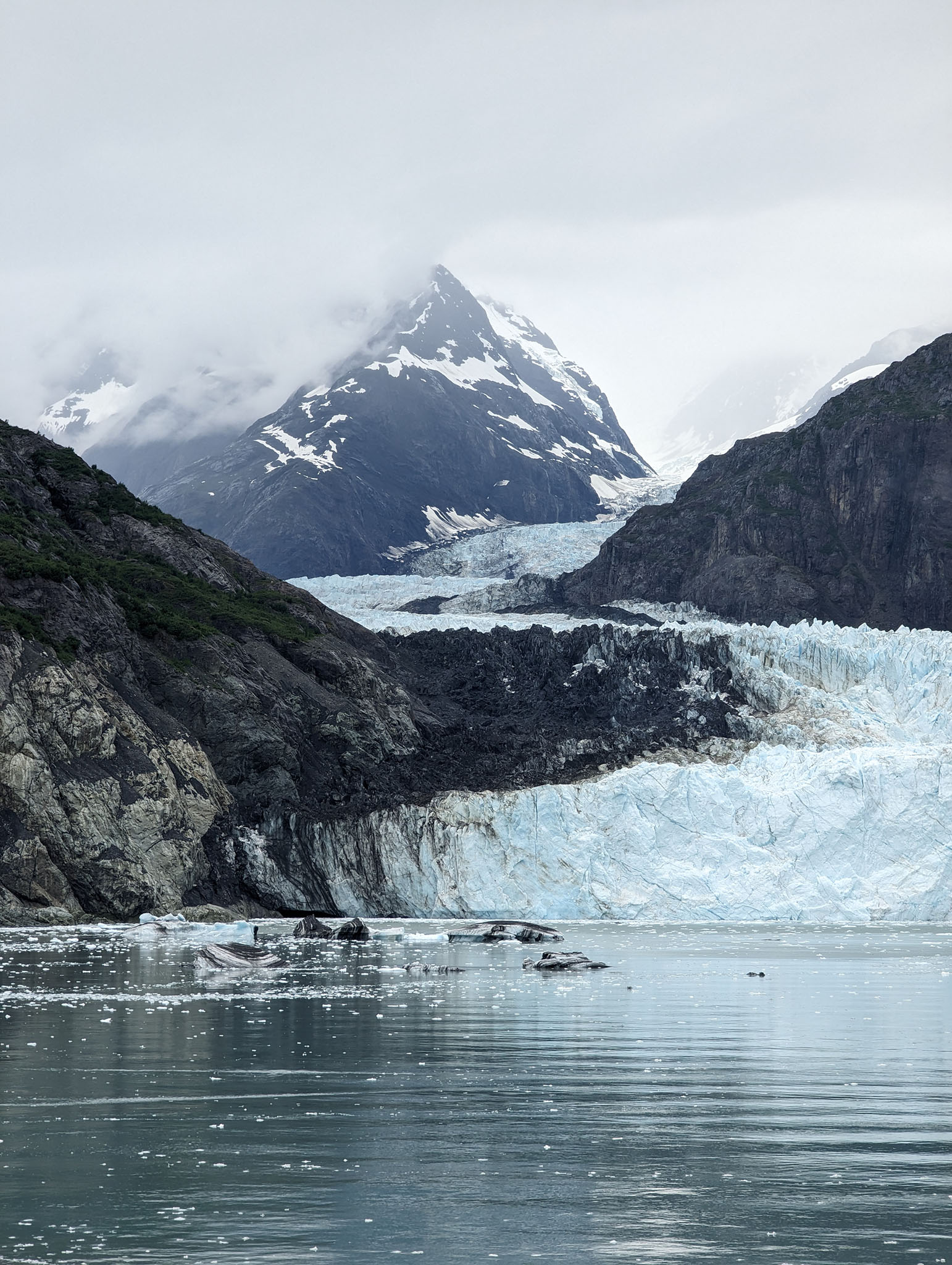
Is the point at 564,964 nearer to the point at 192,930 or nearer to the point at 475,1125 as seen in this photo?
the point at 192,930

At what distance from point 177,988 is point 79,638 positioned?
31.1 m

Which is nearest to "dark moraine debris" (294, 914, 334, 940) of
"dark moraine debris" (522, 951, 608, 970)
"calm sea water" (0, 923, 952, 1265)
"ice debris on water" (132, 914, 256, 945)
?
"ice debris on water" (132, 914, 256, 945)

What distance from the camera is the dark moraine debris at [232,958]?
103ft

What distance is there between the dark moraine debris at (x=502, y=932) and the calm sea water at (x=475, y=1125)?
16618 millimetres

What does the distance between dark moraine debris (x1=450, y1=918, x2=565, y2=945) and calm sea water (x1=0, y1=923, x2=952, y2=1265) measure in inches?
654

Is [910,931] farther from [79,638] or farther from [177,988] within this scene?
[79,638]

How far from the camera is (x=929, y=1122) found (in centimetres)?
1310

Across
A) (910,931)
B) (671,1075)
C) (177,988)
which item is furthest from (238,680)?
(671,1075)

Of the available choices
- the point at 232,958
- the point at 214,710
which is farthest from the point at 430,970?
the point at 214,710

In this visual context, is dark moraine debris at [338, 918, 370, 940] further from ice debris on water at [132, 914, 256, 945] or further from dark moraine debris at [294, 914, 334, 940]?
ice debris on water at [132, 914, 256, 945]

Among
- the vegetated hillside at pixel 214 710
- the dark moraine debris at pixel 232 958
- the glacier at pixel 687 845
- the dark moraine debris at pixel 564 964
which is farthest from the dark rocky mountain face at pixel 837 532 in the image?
the dark moraine debris at pixel 232 958

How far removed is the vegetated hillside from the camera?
48.7m

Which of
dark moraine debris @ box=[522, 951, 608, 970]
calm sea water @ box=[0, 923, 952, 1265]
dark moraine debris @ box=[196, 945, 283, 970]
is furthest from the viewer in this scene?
dark moraine debris @ box=[522, 951, 608, 970]

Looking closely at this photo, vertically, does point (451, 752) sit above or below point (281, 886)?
above
